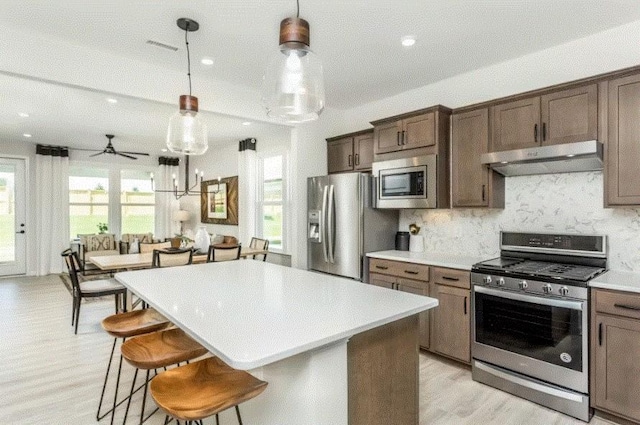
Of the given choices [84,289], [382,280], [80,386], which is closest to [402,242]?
[382,280]

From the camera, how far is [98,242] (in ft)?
23.6

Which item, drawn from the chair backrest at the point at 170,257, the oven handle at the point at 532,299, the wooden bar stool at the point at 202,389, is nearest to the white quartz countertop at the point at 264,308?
the wooden bar stool at the point at 202,389

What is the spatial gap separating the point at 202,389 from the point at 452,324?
2.32 m

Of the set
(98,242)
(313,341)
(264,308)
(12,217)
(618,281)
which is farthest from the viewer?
(98,242)

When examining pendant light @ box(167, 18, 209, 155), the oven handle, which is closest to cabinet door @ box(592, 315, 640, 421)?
the oven handle

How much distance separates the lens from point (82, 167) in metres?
7.84

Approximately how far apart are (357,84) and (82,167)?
271 inches

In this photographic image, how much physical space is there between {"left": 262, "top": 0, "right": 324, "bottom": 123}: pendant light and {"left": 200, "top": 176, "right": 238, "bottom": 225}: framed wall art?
207 inches

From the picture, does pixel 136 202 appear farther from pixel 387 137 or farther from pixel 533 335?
pixel 533 335

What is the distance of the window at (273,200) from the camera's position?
20.1 ft

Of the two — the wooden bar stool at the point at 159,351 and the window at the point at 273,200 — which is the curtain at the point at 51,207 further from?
the wooden bar stool at the point at 159,351

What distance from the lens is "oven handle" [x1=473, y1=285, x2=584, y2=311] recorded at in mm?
2365

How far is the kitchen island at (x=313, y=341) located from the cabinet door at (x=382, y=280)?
1.49 metres

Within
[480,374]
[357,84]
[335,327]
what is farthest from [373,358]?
[357,84]
